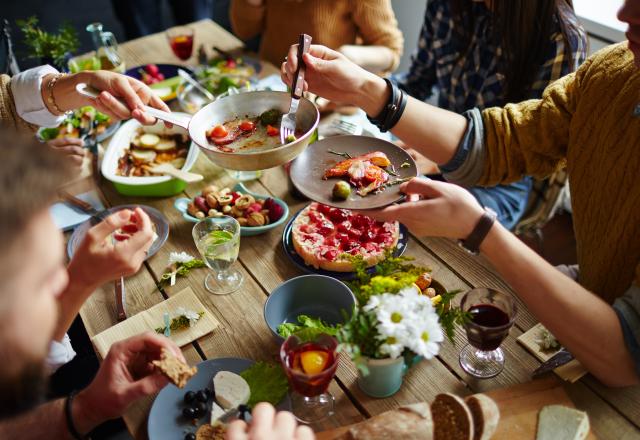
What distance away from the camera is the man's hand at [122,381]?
113 centimetres

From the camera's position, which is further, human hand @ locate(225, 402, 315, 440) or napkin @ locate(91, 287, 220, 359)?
napkin @ locate(91, 287, 220, 359)

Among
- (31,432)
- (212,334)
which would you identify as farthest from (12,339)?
(212,334)

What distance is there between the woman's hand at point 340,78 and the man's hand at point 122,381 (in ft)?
2.96

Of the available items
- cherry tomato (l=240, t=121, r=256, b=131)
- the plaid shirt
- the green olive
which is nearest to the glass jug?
cherry tomato (l=240, t=121, r=256, b=131)

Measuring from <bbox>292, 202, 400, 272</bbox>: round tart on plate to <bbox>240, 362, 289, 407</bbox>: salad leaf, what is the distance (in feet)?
1.17

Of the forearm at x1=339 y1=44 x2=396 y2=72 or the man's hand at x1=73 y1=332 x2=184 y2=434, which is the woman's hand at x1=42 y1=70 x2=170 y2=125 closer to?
the man's hand at x1=73 y1=332 x2=184 y2=434

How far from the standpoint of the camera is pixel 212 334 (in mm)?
1371

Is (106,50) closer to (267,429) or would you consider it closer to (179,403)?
(179,403)

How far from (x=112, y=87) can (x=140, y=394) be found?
1003 millimetres

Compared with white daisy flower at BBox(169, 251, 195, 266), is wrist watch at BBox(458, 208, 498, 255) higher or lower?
higher

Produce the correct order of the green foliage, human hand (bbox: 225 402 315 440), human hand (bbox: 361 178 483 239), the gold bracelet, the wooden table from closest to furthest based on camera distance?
human hand (bbox: 225 402 315 440), the wooden table, human hand (bbox: 361 178 483 239), the gold bracelet, the green foliage

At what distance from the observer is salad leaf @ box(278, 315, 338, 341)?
1.16 meters

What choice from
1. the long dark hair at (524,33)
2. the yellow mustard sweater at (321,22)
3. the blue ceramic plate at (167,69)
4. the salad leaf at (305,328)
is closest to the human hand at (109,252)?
the salad leaf at (305,328)

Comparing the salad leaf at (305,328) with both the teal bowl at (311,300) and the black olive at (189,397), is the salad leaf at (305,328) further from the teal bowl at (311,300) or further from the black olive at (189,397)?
the black olive at (189,397)
